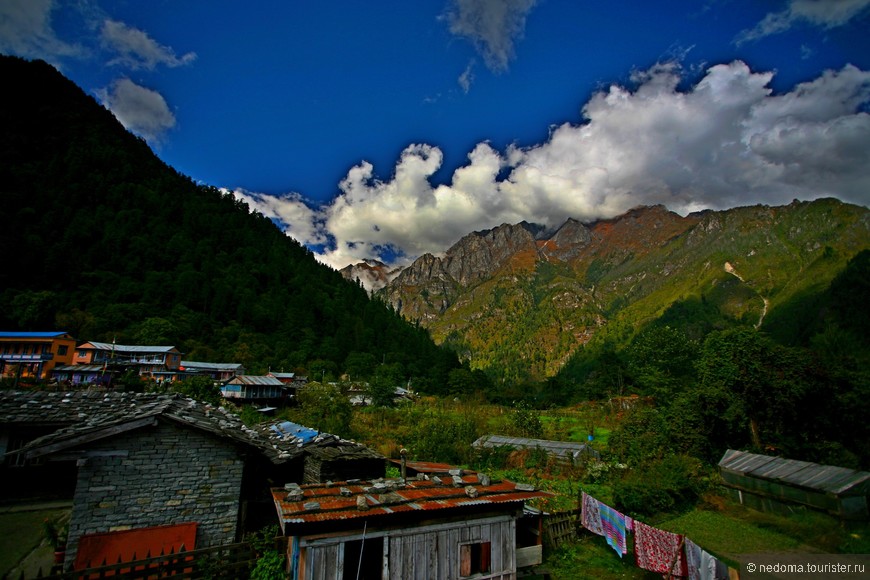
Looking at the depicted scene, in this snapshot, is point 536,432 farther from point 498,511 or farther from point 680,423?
point 498,511

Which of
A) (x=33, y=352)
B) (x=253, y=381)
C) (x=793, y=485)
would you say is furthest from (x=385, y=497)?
(x=33, y=352)

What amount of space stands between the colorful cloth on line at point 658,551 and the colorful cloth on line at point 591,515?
1562 mm

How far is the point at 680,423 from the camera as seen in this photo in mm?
23438

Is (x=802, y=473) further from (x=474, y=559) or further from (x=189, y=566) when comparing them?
(x=189, y=566)

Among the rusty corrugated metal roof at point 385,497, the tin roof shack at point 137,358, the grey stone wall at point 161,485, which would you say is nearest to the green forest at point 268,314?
the tin roof shack at point 137,358

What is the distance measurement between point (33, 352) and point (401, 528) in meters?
64.5

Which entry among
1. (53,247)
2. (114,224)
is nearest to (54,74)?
(114,224)

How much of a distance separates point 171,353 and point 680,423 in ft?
206

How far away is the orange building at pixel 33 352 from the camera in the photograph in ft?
161

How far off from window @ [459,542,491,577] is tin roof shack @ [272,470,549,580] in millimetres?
20

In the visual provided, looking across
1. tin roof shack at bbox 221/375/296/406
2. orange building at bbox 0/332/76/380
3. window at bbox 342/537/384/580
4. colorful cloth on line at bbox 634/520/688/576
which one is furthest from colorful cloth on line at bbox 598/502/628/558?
orange building at bbox 0/332/76/380

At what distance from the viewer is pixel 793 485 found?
15.0 metres

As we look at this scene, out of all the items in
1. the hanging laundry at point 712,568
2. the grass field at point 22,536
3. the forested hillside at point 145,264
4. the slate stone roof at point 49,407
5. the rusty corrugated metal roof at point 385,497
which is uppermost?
the forested hillside at point 145,264

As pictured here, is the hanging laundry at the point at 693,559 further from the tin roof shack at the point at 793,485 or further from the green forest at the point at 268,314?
the green forest at the point at 268,314
